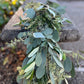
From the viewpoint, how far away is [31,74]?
852 mm

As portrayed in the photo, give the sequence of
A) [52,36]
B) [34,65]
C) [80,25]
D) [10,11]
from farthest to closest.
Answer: [10,11], [80,25], [52,36], [34,65]

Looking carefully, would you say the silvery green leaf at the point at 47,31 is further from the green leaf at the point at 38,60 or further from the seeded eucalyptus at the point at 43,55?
the green leaf at the point at 38,60

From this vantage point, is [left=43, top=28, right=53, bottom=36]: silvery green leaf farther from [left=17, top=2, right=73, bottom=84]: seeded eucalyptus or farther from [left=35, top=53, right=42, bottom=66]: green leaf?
[left=35, top=53, right=42, bottom=66]: green leaf

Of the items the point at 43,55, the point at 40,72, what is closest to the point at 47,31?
the point at 43,55

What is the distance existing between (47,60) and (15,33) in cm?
38

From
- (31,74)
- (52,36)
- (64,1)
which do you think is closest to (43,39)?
(52,36)

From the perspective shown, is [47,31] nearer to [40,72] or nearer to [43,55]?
[43,55]

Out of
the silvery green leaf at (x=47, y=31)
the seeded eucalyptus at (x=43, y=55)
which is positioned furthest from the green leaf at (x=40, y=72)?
the silvery green leaf at (x=47, y=31)

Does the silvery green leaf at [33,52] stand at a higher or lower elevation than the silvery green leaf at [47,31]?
lower

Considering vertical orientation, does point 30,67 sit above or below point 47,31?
below

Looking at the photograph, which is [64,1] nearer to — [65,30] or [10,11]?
[10,11]

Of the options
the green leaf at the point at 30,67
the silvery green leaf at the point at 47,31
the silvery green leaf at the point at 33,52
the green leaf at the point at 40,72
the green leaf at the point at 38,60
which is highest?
the silvery green leaf at the point at 47,31

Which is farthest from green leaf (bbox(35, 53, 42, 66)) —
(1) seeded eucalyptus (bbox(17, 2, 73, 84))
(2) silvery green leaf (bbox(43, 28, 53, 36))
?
(2) silvery green leaf (bbox(43, 28, 53, 36))

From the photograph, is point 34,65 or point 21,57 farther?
point 21,57
